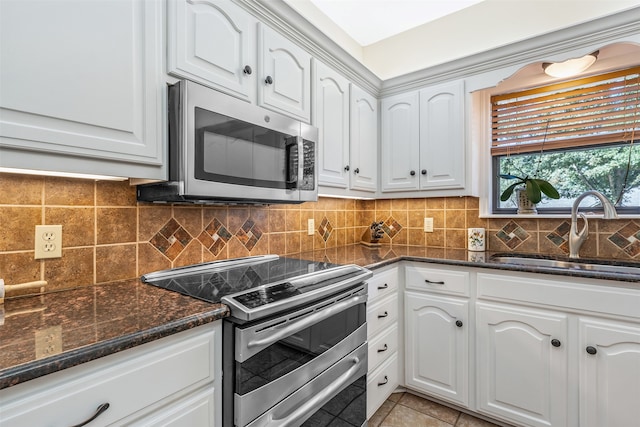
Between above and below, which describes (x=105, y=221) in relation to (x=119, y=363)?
above

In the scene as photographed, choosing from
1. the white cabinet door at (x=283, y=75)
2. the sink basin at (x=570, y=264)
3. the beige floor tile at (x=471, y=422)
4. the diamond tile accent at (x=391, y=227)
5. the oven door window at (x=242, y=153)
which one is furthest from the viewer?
the diamond tile accent at (x=391, y=227)

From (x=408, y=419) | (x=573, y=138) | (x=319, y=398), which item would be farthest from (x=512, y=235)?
(x=319, y=398)

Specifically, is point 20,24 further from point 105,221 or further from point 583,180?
point 583,180

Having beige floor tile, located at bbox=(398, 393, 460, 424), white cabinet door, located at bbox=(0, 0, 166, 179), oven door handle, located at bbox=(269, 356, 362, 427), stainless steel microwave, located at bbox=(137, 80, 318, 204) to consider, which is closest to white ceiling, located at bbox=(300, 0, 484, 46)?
stainless steel microwave, located at bbox=(137, 80, 318, 204)

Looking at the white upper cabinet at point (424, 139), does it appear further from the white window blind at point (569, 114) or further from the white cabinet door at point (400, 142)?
the white window blind at point (569, 114)

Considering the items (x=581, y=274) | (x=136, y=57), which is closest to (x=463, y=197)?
(x=581, y=274)

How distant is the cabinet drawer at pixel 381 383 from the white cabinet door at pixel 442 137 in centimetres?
118

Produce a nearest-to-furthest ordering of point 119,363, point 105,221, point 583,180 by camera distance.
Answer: point 119,363 → point 105,221 → point 583,180

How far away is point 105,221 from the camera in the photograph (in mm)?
1216

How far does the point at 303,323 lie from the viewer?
1107 mm

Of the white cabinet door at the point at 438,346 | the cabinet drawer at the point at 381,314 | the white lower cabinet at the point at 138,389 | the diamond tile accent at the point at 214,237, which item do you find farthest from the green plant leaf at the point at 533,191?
the white lower cabinet at the point at 138,389

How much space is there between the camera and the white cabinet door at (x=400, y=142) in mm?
2273

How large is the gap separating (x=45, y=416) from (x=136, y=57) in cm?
99

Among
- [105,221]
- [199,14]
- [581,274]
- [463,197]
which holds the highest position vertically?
[199,14]
